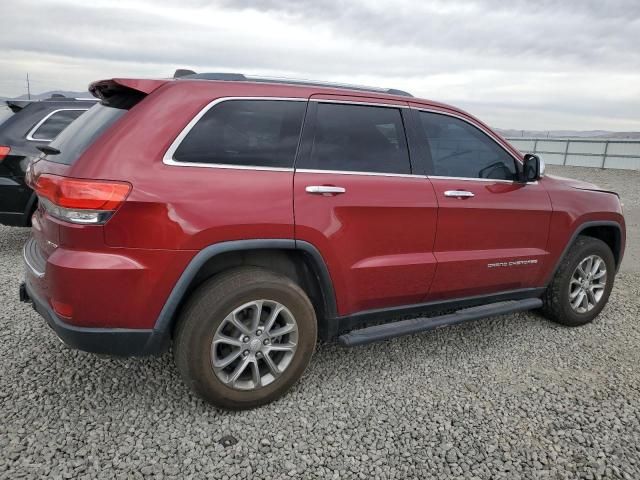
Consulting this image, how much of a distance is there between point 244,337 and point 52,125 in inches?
168

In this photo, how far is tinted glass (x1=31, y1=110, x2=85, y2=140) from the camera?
5348 millimetres

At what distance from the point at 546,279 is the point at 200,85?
296 cm

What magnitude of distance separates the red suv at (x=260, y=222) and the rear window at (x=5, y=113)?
3.04m

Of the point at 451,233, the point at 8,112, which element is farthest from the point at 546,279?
the point at 8,112

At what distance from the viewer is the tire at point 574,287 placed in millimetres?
3928

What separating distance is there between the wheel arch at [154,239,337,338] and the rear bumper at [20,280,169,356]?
2.7 inches

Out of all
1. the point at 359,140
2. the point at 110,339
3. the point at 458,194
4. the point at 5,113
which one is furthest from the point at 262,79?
the point at 5,113

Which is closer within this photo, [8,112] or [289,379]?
[289,379]

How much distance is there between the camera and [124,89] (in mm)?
2566

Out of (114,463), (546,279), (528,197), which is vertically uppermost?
(528,197)

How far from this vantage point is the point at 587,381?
3184mm

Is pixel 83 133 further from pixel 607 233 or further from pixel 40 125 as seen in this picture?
pixel 607 233

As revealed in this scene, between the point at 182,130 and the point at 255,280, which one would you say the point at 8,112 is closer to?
the point at 182,130

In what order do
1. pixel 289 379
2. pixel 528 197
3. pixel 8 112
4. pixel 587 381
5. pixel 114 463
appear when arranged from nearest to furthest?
pixel 114 463, pixel 289 379, pixel 587 381, pixel 528 197, pixel 8 112
